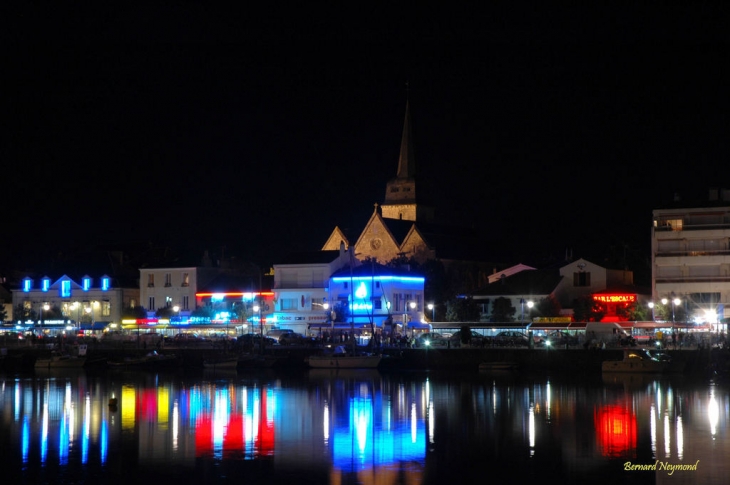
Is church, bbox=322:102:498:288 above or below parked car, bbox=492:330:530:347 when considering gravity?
above

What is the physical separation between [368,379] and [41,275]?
54.9 meters

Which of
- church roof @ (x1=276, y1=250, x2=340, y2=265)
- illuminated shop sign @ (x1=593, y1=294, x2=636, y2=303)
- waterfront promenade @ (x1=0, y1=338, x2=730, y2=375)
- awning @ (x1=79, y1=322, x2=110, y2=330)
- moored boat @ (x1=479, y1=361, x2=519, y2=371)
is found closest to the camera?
waterfront promenade @ (x1=0, y1=338, x2=730, y2=375)

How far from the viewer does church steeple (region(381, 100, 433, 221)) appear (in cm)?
13125

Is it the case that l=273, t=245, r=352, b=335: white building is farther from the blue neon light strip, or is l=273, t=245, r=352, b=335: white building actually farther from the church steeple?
the church steeple

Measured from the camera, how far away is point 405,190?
435 feet

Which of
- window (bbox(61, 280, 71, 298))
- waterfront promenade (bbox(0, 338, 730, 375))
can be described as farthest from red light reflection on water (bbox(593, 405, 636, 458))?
window (bbox(61, 280, 71, 298))

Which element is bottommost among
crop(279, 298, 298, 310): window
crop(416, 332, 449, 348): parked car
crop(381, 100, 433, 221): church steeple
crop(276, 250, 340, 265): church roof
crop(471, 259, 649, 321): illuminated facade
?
crop(416, 332, 449, 348): parked car

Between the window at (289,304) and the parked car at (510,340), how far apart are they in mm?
21065

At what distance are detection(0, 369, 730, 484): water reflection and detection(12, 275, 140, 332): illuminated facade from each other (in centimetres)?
4047

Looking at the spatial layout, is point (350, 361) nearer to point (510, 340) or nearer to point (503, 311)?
point (510, 340)

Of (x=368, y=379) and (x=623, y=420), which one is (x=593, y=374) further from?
(x=623, y=420)

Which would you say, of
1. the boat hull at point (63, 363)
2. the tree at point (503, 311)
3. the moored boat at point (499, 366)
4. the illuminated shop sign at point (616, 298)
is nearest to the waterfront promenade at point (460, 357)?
the moored boat at point (499, 366)

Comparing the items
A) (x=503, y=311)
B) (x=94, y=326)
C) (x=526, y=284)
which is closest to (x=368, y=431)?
(x=503, y=311)

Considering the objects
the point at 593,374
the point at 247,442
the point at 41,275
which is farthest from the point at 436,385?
the point at 41,275
